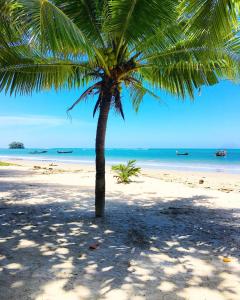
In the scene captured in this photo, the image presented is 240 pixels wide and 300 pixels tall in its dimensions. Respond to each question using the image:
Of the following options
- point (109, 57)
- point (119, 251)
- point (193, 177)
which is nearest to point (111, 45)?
Answer: point (109, 57)

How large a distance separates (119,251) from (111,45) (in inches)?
145

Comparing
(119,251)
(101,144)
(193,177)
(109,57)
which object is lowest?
(193,177)

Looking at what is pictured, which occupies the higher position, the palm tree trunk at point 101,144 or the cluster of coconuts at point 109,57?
the cluster of coconuts at point 109,57

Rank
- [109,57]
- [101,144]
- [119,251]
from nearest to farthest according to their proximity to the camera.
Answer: [119,251], [109,57], [101,144]

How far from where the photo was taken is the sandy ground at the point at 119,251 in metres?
3.19

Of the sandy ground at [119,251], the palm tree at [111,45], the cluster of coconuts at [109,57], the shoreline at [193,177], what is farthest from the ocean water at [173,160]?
the cluster of coconuts at [109,57]

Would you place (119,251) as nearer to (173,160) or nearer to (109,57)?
(109,57)

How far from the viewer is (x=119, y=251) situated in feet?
14.4

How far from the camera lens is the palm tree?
14.2 ft

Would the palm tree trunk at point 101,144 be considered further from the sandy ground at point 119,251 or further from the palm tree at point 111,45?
the sandy ground at point 119,251

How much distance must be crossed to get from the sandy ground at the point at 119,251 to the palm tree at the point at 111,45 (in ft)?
3.76

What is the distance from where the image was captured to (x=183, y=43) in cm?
592

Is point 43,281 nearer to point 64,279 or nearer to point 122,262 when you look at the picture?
point 64,279

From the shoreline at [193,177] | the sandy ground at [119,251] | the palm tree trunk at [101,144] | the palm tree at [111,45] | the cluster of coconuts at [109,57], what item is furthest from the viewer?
the shoreline at [193,177]
